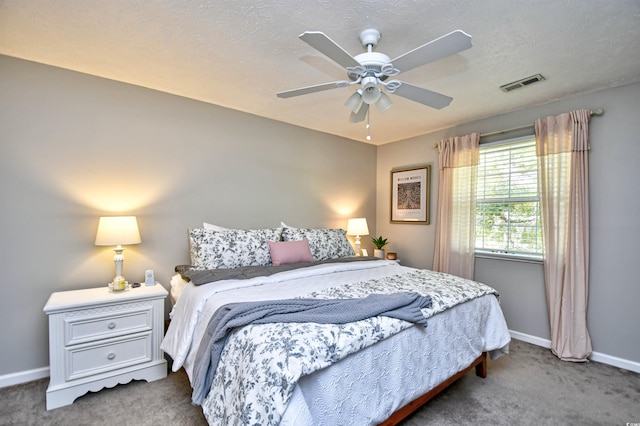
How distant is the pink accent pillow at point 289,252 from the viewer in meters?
2.82

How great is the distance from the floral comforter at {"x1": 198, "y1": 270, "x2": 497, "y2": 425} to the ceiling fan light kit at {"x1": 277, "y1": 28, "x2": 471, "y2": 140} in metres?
1.39

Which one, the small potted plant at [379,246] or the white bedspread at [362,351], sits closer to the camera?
the white bedspread at [362,351]

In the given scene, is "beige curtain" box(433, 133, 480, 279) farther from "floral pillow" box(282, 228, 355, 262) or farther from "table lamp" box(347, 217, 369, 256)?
"floral pillow" box(282, 228, 355, 262)

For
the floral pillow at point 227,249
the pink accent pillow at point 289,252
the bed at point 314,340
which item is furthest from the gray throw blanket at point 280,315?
the pink accent pillow at point 289,252

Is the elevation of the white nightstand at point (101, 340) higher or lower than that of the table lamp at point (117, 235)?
lower

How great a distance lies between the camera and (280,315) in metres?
1.48

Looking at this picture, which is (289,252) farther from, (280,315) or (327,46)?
(327,46)

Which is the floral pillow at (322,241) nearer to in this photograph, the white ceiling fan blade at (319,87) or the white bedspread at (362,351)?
the white bedspread at (362,351)

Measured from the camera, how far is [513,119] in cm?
321

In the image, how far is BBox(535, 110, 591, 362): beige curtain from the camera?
2674 mm

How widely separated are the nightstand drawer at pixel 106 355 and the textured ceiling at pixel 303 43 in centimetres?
211

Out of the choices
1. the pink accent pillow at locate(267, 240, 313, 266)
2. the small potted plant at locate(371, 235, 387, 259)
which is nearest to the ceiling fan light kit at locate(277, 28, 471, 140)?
the pink accent pillow at locate(267, 240, 313, 266)

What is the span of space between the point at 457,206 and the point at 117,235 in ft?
11.5

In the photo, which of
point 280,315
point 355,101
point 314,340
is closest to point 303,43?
point 355,101
